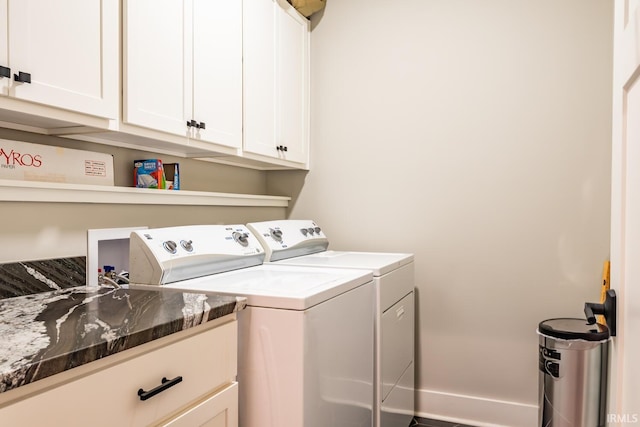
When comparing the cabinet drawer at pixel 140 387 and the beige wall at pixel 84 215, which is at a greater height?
the beige wall at pixel 84 215

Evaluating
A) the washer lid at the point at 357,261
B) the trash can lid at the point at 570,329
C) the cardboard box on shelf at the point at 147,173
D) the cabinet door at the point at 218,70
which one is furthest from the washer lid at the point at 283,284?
the trash can lid at the point at 570,329

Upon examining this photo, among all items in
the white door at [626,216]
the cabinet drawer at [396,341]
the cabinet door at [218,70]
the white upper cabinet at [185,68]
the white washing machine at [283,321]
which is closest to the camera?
the white door at [626,216]

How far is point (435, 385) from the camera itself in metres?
2.64

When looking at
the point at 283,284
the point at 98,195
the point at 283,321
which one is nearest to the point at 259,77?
the point at 98,195

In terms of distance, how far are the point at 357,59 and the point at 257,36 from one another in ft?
2.39

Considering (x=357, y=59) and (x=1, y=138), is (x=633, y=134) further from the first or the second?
(x=357, y=59)

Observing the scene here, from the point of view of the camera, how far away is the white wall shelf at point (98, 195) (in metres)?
1.45

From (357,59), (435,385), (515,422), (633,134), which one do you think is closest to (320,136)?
(357,59)

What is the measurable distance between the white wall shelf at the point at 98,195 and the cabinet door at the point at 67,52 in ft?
1.03

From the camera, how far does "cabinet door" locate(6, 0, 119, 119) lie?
3.96 feet

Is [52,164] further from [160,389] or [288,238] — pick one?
[288,238]

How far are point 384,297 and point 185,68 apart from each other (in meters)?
1.20

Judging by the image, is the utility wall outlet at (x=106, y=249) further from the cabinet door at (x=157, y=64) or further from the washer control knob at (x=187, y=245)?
the cabinet door at (x=157, y=64)

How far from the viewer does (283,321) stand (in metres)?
1.34
